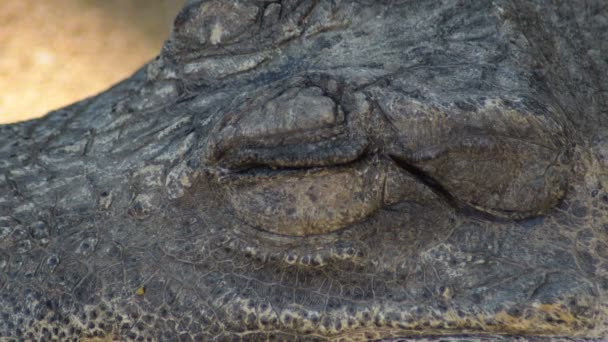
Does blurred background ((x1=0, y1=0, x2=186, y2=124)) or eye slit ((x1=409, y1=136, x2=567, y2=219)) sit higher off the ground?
blurred background ((x1=0, y1=0, x2=186, y2=124))

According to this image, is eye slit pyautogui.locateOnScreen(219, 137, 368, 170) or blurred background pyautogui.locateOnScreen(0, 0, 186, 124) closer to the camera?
eye slit pyautogui.locateOnScreen(219, 137, 368, 170)

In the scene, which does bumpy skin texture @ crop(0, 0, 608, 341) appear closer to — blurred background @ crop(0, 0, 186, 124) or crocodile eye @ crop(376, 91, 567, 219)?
crocodile eye @ crop(376, 91, 567, 219)

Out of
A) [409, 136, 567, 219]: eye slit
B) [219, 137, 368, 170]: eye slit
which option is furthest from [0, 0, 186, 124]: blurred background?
[409, 136, 567, 219]: eye slit

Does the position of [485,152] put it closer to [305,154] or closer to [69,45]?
[305,154]

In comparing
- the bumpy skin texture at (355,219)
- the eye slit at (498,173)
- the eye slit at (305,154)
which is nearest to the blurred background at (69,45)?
the bumpy skin texture at (355,219)

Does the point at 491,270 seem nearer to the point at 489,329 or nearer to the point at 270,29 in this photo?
the point at 489,329

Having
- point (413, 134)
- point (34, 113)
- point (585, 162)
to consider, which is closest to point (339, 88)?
point (413, 134)
